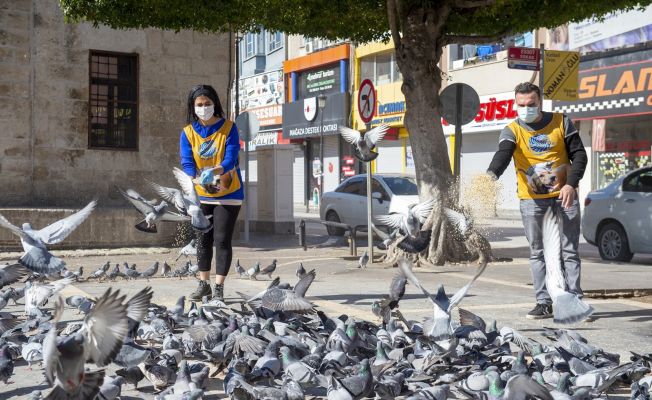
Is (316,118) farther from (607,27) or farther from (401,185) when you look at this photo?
(401,185)

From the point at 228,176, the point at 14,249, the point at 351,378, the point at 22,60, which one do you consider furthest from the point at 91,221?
the point at 351,378

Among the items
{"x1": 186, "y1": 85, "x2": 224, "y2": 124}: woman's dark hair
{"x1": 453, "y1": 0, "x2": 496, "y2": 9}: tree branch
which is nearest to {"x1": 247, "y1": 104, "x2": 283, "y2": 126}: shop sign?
{"x1": 453, "y1": 0, "x2": 496, "y2": 9}: tree branch

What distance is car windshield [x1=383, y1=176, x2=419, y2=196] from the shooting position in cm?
1898

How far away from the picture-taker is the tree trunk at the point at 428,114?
12633mm

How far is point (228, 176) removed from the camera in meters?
7.94

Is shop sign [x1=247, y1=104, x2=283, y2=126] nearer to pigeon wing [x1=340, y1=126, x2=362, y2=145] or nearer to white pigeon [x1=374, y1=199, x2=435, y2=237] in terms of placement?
pigeon wing [x1=340, y1=126, x2=362, y2=145]

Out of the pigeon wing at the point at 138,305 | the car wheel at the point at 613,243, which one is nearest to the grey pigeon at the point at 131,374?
the pigeon wing at the point at 138,305

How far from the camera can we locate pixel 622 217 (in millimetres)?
14180

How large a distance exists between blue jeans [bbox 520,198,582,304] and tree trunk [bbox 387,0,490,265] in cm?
492

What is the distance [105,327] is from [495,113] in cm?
2983

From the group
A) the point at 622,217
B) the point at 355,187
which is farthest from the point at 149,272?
the point at 355,187

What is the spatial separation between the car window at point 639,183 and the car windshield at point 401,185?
18.1 ft

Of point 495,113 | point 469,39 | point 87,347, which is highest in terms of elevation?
point 495,113

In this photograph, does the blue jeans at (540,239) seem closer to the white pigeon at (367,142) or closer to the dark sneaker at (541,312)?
the dark sneaker at (541,312)
